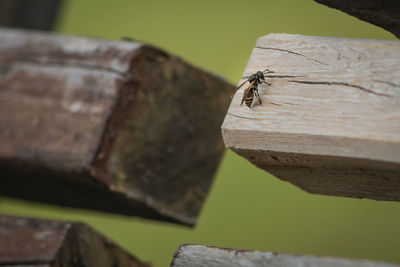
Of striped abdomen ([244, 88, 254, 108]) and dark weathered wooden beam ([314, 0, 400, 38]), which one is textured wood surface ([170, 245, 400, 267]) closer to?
striped abdomen ([244, 88, 254, 108])

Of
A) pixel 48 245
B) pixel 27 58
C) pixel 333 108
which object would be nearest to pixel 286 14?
pixel 27 58

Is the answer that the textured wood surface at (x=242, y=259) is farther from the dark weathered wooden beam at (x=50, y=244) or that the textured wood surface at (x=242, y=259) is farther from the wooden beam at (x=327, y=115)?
the dark weathered wooden beam at (x=50, y=244)

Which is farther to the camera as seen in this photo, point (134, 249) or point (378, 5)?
point (134, 249)

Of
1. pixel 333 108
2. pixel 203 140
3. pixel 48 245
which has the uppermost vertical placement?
pixel 333 108

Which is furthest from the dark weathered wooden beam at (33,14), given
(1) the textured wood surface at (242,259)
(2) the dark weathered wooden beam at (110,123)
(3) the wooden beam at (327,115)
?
(1) the textured wood surface at (242,259)

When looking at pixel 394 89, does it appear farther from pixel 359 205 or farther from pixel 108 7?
pixel 108 7

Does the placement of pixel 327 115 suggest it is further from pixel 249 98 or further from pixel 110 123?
pixel 110 123
